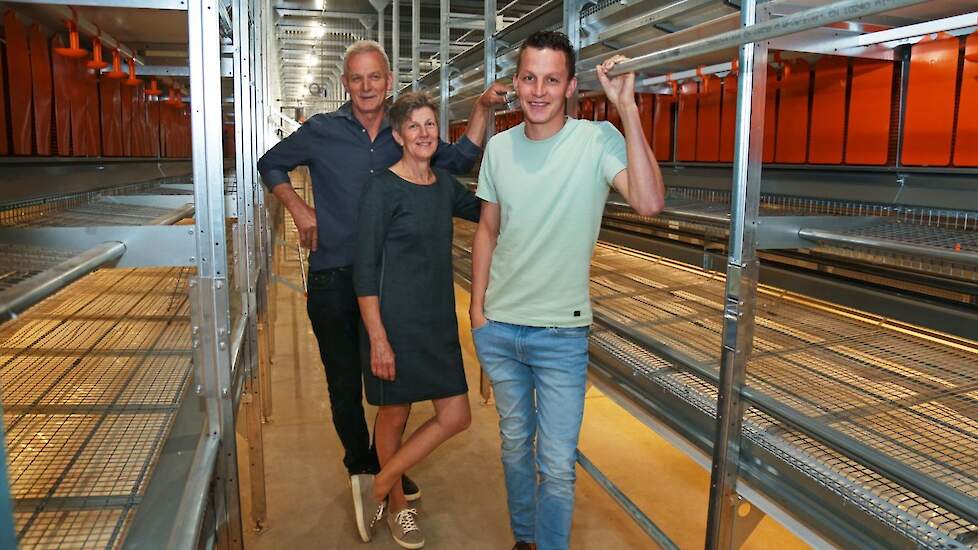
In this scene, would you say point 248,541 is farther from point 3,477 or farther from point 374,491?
point 3,477

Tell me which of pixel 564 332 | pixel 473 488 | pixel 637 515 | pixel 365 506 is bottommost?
pixel 473 488

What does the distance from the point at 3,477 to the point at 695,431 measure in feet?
5.73

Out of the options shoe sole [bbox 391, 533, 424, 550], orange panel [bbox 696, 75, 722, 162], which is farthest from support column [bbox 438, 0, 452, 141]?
shoe sole [bbox 391, 533, 424, 550]

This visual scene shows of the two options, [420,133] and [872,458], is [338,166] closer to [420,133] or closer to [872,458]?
[420,133]

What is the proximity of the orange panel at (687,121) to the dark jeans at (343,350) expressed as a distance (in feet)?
7.30

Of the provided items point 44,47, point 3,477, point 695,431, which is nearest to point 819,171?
point 695,431

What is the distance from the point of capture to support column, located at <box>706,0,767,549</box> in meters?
1.76

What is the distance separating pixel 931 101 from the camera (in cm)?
261

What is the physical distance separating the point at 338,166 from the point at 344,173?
36 millimetres

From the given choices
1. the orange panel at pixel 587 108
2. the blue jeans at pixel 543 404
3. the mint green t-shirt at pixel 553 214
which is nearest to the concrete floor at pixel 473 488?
the blue jeans at pixel 543 404

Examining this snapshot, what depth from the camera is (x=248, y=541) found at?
113 inches

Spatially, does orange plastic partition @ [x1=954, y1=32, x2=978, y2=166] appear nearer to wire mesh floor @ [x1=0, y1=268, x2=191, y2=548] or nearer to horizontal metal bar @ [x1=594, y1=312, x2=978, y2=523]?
horizontal metal bar @ [x1=594, y1=312, x2=978, y2=523]

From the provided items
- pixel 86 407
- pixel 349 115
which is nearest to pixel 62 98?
pixel 349 115

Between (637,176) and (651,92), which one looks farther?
(651,92)
